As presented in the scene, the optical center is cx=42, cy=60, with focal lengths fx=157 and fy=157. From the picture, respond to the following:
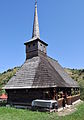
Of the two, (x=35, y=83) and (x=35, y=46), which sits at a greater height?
(x=35, y=46)

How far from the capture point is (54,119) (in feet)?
36.8

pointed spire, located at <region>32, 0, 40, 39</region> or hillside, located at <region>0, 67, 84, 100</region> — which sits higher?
pointed spire, located at <region>32, 0, 40, 39</region>

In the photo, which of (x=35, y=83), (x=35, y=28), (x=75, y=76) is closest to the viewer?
(x=35, y=83)

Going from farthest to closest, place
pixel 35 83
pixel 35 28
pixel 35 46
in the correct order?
pixel 35 28
pixel 35 46
pixel 35 83

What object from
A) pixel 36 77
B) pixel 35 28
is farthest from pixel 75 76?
pixel 36 77

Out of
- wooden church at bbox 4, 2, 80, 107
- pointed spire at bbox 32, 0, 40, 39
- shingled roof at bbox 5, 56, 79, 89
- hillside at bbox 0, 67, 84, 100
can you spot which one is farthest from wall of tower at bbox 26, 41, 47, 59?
hillside at bbox 0, 67, 84, 100

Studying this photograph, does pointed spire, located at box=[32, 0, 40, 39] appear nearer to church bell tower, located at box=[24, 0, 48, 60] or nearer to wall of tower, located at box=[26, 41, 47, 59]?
church bell tower, located at box=[24, 0, 48, 60]

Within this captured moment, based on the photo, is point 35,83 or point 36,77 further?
point 36,77

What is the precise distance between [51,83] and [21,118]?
554 centimetres

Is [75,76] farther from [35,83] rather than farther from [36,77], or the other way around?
[35,83]

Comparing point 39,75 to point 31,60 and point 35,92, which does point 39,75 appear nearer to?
point 35,92

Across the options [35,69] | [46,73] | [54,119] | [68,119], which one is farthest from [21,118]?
[35,69]

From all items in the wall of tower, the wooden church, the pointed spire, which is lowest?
the wooden church

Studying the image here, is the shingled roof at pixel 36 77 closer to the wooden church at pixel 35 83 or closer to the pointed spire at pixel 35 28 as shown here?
the wooden church at pixel 35 83
